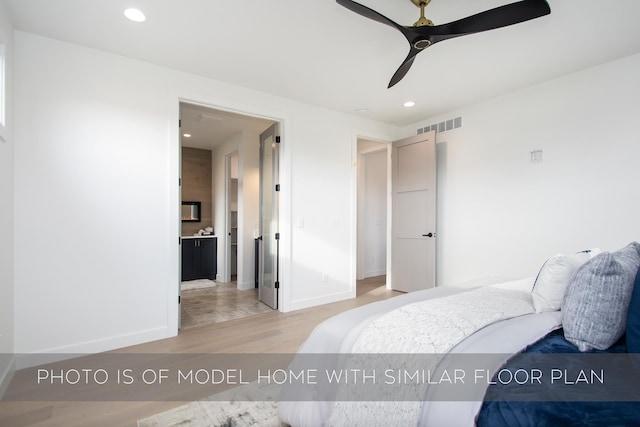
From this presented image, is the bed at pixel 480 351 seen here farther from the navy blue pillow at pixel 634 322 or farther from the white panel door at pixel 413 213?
the white panel door at pixel 413 213

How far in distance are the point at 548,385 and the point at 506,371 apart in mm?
132

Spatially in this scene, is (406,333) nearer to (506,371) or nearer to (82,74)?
(506,371)

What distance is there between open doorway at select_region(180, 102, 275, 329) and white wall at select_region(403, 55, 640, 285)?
280cm

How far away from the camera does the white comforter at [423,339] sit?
118cm

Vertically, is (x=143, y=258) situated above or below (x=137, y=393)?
Result: above

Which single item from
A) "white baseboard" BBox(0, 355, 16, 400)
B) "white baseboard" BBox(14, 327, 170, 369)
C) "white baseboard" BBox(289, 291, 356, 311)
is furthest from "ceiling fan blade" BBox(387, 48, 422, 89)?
"white baseboard" BBox(0, 355, 16, 400)

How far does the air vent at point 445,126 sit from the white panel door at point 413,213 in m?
0.27

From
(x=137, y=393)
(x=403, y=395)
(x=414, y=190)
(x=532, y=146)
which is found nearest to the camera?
(x=403, y=395)

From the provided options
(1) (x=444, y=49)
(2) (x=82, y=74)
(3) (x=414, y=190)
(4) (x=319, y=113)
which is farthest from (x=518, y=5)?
(2) (x=82, y=74)

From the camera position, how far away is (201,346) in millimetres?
2865

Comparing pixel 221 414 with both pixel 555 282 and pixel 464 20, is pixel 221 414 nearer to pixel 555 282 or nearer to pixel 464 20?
pixel 555 282

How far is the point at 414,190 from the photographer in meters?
4.68

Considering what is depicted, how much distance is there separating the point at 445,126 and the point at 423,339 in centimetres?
391

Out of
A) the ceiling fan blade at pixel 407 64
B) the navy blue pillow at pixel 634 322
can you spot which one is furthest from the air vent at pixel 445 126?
the navy blue pillow at pixel 634 322
